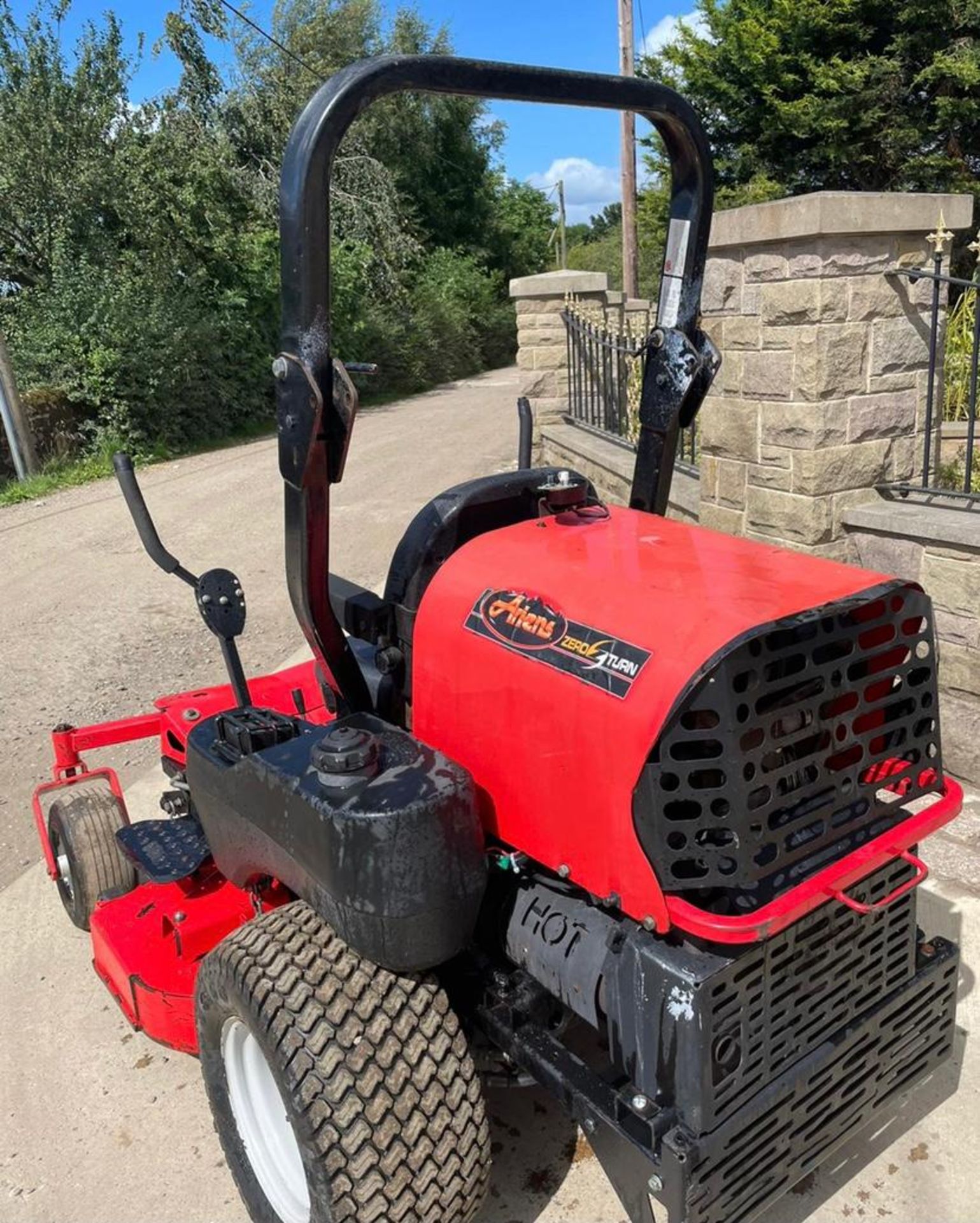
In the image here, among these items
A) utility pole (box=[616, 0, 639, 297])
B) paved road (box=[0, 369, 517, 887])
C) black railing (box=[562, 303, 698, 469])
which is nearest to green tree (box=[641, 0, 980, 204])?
utility pole (box=[616, 0, 639, 297])

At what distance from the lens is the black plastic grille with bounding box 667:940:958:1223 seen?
67.1 inches

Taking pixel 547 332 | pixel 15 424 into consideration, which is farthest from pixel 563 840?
pixel 15 424

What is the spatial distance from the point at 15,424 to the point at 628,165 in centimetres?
973

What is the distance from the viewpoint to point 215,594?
8.21 ft

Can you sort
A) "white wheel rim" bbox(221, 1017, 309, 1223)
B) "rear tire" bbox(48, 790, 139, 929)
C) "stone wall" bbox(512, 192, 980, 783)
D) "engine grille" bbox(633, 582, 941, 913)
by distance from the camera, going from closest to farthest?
"engine grille" bbox(633, 582, 941, 913), "white wheel rim" bbox(221, 1017, 309, 1223), "rear tire" bbox(48, 790, 139, 929), "stone wall" bbox(512, 192, 980, 783)

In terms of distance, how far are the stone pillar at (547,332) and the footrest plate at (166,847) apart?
19.0 ft

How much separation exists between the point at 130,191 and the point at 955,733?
1390 cm

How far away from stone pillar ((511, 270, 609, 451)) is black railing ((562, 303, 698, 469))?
0.19 metres

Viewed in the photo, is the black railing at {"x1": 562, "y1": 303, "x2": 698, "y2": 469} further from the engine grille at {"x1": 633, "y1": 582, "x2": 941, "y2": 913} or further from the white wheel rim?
the white wheel rim

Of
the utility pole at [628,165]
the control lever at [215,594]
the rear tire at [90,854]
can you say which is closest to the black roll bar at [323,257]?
the control lever at [215,594]

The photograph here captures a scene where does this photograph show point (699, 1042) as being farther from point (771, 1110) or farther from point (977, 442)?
point (977, 442)

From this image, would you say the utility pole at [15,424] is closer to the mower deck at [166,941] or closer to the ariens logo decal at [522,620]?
the mower deck at [166,941]

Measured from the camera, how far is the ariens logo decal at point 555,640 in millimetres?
1646

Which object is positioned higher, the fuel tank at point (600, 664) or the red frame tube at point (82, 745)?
the fuel tank at point (600, 664)
